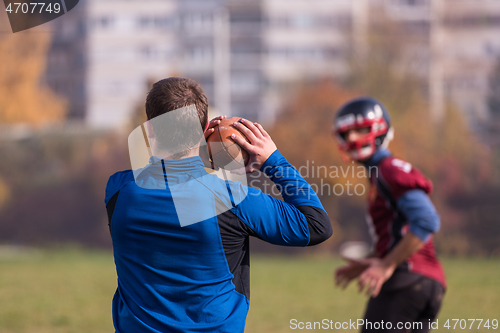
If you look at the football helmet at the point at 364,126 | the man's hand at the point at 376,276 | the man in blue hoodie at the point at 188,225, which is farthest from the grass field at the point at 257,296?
the man in blue hoodie at the point at 188,225

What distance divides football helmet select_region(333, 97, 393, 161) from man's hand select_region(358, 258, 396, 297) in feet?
2.90

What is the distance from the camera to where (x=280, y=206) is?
7.45 feet

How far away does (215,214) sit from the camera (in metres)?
2.25

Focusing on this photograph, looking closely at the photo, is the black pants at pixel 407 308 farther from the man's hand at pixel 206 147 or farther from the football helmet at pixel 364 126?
the man's hand at pixel 206 147

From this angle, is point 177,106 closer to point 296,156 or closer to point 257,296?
point 257,296

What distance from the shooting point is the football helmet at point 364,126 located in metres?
3.98

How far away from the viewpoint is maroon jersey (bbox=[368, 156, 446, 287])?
11.6ft

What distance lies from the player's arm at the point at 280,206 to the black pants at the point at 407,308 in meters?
1.62

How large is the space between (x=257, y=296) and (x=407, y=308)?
8.90 meters

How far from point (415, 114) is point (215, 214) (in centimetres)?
2938

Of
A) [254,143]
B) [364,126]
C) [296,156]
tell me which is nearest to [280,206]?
[254,143]

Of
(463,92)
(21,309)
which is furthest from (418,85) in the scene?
(21,309)

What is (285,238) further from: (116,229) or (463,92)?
(463,92)

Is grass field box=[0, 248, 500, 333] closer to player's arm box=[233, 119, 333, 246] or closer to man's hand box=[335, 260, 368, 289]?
man's hand box=[335, 260, 368, 289]
